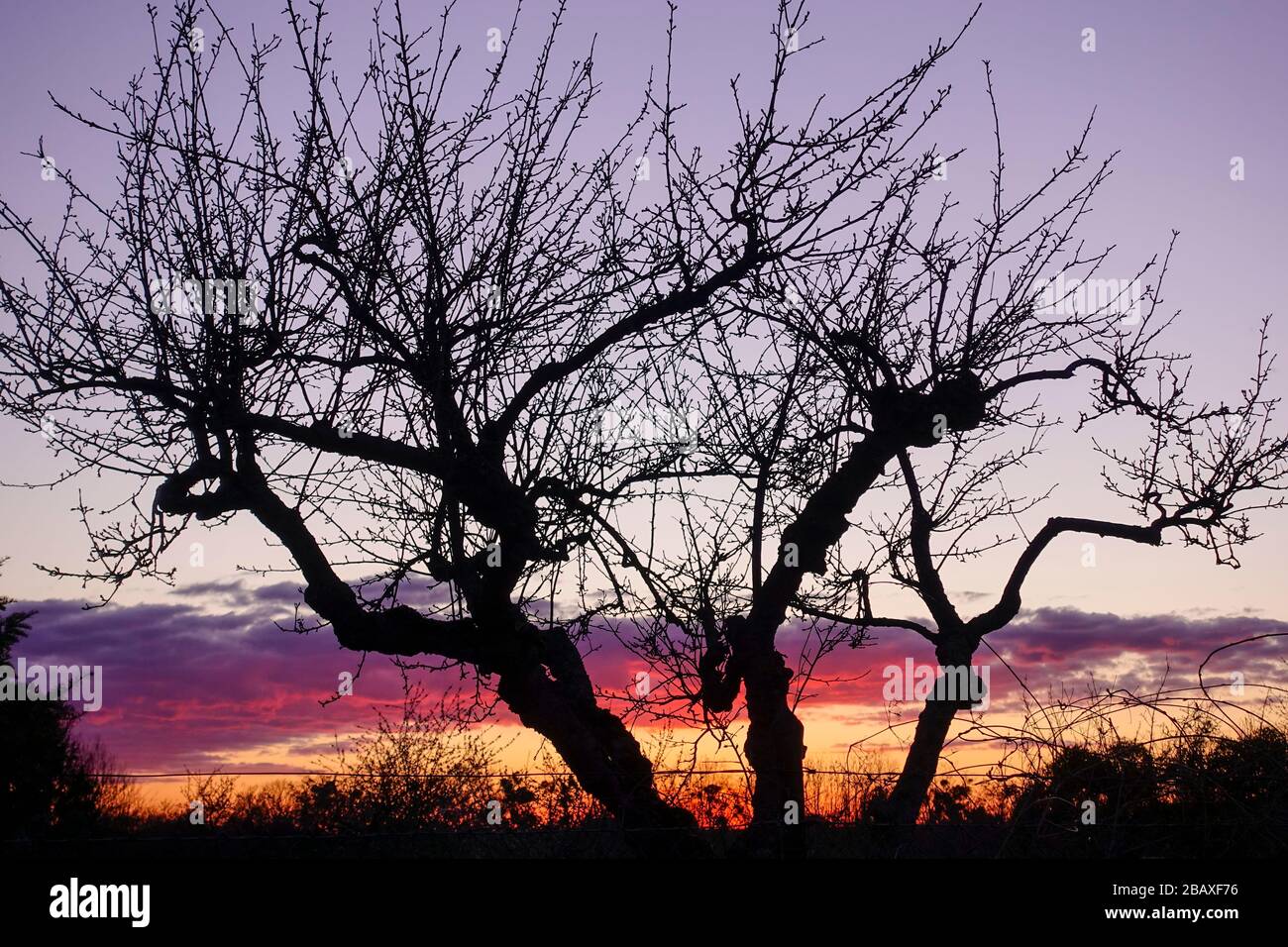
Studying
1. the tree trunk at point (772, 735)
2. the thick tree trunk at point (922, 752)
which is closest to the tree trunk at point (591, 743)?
the tree trunk at point (772, 735)

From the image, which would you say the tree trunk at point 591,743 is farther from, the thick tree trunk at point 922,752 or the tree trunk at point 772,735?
the thick tree trunk at point 922,752

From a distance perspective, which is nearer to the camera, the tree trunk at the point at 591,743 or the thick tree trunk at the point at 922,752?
the tree trunk at the point at 591,743

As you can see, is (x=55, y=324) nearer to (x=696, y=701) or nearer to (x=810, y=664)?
(x=696, y=701)

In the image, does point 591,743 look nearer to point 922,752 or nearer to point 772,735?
point 772,735

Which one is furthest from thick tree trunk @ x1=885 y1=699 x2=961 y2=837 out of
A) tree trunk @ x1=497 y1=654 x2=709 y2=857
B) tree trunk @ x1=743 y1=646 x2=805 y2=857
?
tree trunk @ x1=497 y1=654 x2=709 y2=857

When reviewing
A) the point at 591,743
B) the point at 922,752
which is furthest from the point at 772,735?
the point at 922,752

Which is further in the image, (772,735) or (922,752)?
(922,752)

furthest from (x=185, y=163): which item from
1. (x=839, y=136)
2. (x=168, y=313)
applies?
(x=839, y=136)

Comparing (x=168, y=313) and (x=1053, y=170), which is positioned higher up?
(x=1053, y=170)

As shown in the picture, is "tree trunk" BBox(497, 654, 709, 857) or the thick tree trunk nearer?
"tree trunk" BBox(497, 654, 709, 857)

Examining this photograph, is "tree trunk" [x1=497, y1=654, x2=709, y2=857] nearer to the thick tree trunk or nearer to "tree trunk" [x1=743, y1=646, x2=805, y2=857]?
"tree trunk" [x1=743, y1=646, x2=805, y2=857]
